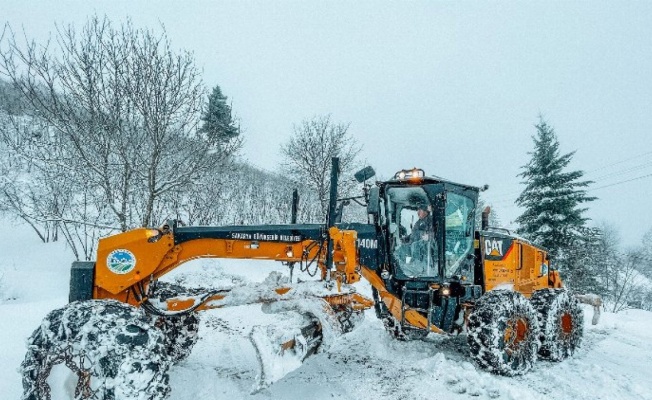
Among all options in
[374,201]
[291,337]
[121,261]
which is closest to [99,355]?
[121,261]

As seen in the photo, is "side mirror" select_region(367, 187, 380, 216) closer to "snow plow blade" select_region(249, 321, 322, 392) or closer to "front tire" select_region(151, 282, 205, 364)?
"snow plow blade" select_region(249, 321, 322, 392)

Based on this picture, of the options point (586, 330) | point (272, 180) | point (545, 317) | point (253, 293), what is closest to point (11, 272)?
point (253, 293)

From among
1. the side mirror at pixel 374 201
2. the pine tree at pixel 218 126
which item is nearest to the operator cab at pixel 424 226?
the side mirror at pixel 374 201

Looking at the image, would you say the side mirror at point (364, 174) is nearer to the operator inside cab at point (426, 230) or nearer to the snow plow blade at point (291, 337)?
the operator inside cab at point (426, 230)

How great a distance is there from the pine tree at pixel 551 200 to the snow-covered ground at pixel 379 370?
1316 centimetres

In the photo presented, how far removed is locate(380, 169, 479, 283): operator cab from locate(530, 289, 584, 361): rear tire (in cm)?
156

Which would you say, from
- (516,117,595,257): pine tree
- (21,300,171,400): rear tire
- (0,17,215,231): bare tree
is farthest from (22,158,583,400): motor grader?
(516,117,595,257): pine tree

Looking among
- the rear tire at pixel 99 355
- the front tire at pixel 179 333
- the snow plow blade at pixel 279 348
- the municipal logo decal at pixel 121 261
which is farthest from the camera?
the front tire at pixel 179 333

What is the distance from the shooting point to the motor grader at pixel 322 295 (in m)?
3.38

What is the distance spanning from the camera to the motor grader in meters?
3.38

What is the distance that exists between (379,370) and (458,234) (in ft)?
6.89

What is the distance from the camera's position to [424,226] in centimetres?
570

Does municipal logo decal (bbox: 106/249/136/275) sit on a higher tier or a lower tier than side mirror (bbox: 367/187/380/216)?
lower

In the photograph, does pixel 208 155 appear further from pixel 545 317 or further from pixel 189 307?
pixel 545 317
